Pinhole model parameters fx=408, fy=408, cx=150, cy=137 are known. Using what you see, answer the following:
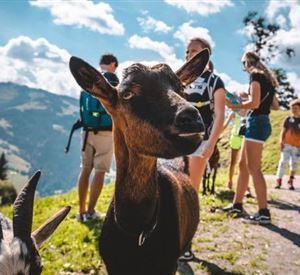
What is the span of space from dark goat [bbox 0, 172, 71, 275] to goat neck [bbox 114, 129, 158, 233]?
90 centimetres

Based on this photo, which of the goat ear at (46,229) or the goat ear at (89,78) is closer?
the goat ear at (46,229)

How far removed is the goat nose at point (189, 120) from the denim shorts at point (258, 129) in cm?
482

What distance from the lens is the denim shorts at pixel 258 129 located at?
25.9ft

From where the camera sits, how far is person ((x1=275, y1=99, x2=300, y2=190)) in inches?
522

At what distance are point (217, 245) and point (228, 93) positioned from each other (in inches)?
112

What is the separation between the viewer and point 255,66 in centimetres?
791

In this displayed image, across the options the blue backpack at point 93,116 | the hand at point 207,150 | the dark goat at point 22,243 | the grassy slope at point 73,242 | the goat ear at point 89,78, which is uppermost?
the goat ear at point 89,78

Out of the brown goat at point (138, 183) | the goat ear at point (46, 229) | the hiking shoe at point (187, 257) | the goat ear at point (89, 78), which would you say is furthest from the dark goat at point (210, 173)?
the goat ear at point (46, 229)

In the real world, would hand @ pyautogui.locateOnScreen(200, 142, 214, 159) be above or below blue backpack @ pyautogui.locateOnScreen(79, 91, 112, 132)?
below

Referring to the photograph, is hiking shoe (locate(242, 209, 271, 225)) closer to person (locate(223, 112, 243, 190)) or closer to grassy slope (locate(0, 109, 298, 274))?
grassy slope (locate(0, 109, 298, 274))

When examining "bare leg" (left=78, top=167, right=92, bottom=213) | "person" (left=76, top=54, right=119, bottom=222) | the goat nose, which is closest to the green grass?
"person" (left=76, top=54, right=119, bottom=222)

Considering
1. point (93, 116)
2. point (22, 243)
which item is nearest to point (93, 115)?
point (93, 116)

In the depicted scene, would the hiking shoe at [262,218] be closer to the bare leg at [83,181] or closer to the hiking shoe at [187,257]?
the hiking shoe at [187,257]

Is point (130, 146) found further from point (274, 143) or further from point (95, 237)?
point (274, 143)
